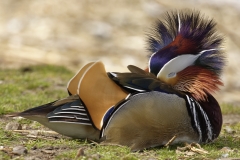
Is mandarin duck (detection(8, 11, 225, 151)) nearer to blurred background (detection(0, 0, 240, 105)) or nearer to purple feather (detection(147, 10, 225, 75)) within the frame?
A: purple feather (detection(147, 10, 225, 75))

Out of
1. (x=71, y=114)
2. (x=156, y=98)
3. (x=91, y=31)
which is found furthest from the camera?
(x=91, y=31)

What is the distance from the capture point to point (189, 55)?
4.62 metres

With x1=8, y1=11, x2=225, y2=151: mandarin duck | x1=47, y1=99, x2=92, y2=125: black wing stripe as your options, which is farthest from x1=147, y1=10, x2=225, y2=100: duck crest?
x1=47, y1=99, x2=92, y2=125: black wing stripe

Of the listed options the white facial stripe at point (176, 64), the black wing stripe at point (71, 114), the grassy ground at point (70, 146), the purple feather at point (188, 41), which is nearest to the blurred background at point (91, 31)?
the grassy ground at point (70, 146)

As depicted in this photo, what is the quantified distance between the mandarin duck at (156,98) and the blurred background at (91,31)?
5.78m

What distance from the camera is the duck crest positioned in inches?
179

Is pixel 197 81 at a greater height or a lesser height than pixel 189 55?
lesser

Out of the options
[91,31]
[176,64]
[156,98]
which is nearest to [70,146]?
[156,98]

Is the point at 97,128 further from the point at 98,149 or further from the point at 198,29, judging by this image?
the point at 198,29

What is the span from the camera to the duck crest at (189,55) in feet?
14.9

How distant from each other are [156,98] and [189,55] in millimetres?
680

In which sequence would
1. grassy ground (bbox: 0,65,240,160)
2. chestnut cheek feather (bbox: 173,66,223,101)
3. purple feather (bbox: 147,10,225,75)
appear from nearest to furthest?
grassy ground (bbox: 0,65,240,160)
chestnut cheek feather (bbox: 173,66,223,101)
purple feather (bbox: 147,10,225,75)

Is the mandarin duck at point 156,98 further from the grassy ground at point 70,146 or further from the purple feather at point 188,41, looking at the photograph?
the grassy ground at point 70,146

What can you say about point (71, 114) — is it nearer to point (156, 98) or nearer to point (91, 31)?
point (156, 98)
